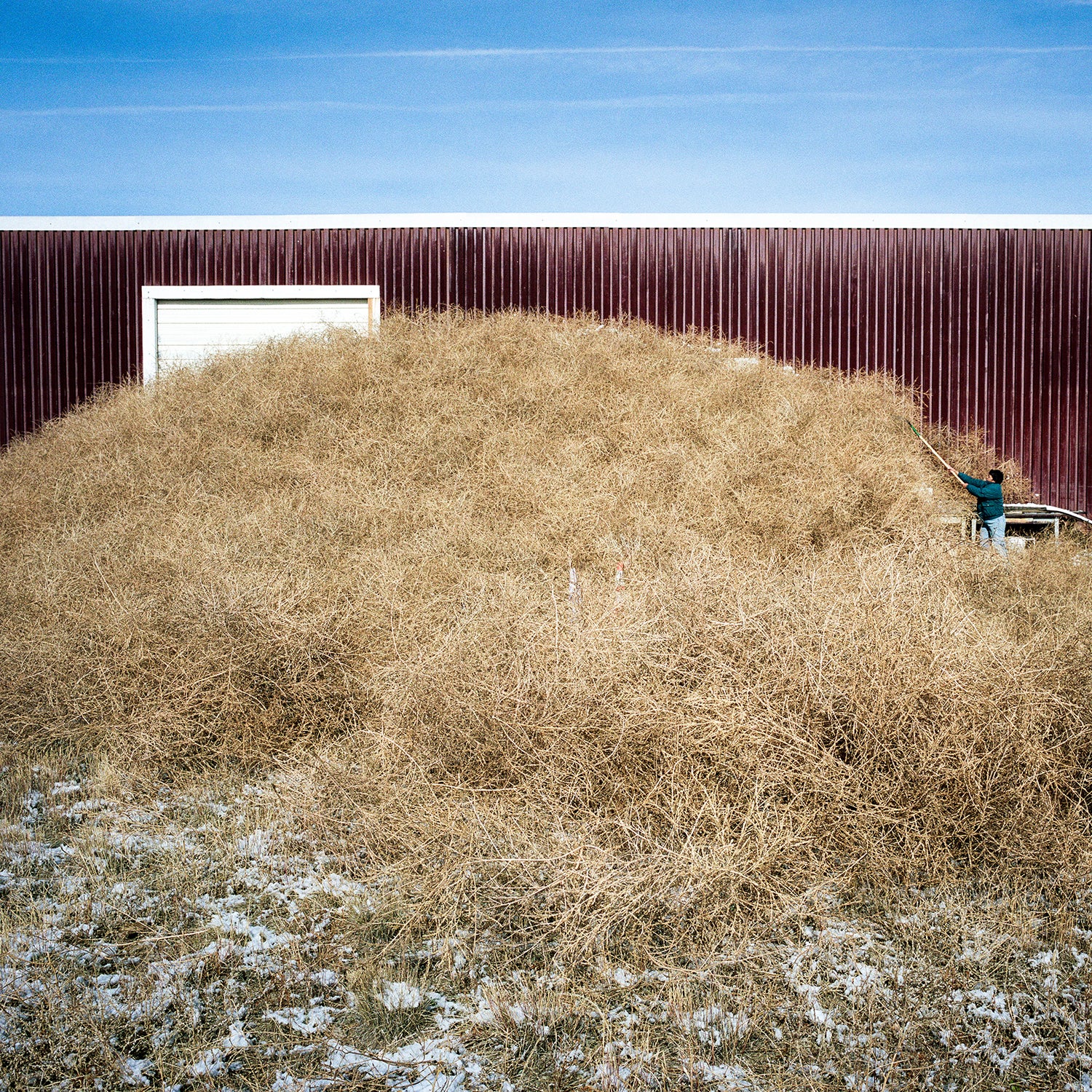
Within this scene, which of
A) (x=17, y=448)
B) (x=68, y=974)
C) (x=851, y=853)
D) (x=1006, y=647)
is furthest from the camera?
(x=17, y=448)

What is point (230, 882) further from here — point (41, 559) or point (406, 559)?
point (41, 559)

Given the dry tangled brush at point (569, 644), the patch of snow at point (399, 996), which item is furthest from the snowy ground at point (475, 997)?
the dry tangled brush at point (569, 644)

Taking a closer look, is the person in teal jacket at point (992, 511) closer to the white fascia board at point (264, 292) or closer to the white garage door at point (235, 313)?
the white garage door at point (235, 313)

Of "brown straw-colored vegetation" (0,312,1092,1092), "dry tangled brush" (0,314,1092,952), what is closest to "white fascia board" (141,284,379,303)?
"dry tangled brush" (0,314,1092,952)

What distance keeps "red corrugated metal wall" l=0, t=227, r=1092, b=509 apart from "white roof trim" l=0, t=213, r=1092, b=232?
0.11 m

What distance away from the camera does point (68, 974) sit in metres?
3.15

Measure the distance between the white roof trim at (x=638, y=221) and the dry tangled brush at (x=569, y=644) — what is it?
4697mm

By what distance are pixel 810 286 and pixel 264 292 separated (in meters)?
8.45

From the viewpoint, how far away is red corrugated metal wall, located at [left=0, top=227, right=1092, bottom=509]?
13.5 meters

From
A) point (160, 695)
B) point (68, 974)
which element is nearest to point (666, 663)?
point (68, 974)

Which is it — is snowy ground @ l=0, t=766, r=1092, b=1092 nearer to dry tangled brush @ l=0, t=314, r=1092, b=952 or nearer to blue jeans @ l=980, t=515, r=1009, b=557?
dry tangled brush @ l=0, t=314, r=1092, b=952

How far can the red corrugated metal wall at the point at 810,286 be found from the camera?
1345 cm

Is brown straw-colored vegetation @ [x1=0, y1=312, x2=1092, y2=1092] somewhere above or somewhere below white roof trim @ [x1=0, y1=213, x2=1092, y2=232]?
below

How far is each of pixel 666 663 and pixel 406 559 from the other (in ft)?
10.7
